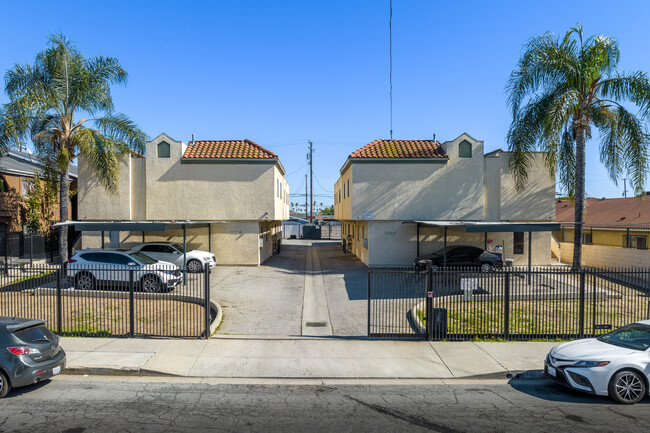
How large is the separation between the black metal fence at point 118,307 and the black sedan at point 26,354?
8.58 feet

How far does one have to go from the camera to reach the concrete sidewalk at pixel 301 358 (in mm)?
8021

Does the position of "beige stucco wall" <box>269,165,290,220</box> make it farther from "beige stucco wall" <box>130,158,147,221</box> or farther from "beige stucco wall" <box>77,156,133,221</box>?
"beige stucco wall" <box>77,156,133,221</box>

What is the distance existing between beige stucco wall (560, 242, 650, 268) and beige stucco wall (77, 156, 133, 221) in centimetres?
2612

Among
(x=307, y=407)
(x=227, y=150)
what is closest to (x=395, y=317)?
(x=307, y=407)

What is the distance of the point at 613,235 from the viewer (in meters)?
22.3

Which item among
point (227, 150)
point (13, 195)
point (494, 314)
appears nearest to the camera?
point (494, 314)

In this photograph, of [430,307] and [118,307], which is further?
[118,307]

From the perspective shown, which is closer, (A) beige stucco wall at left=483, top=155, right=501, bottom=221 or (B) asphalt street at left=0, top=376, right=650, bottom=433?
(B) asphalt street at left=0, top=376, right=650, bottom=433

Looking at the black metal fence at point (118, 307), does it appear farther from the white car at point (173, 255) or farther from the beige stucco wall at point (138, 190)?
the beige stucco wall at point (138, 190)

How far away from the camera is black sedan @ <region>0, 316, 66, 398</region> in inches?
258

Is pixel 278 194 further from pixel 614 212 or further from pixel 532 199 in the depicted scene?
pixel 614 212

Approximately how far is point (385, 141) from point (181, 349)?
17.4 metres

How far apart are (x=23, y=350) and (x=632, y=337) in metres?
10.8

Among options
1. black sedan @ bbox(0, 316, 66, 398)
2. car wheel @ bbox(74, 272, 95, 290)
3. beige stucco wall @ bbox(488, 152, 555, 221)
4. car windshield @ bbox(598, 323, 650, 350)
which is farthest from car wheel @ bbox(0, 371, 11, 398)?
beige stucco wall @ bbox(488, 152, 555, 221)
